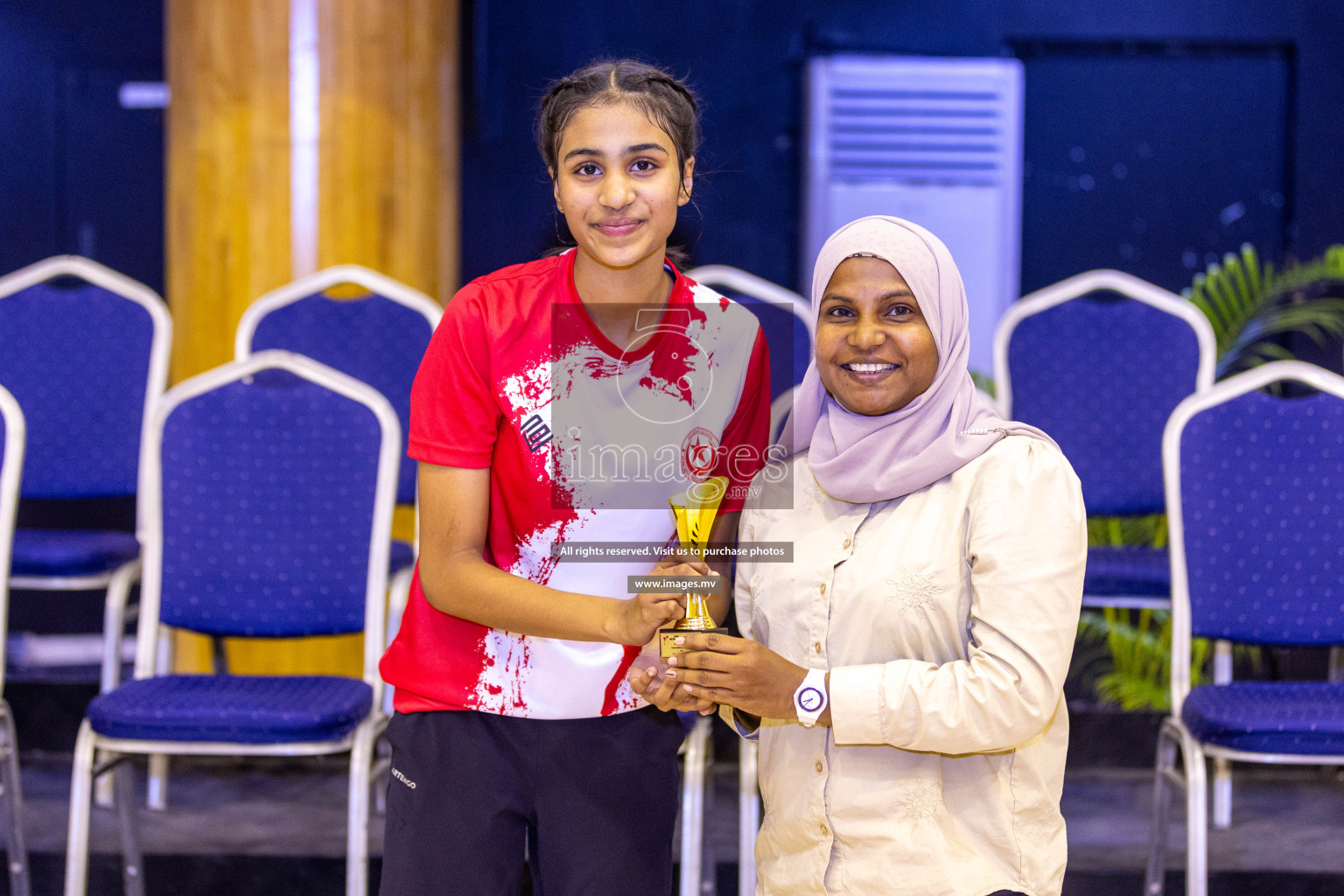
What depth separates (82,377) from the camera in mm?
2975

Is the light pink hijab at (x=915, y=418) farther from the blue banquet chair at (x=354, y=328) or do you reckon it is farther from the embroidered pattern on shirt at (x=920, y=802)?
the blue banquet chair at (x=354, y=328)

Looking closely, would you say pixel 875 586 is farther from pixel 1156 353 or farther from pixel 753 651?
pixel 1156 353

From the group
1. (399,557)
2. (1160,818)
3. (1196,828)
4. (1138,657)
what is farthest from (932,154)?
(1196,828)

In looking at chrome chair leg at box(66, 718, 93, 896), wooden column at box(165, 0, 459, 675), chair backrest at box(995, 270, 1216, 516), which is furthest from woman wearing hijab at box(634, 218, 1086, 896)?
wooden column at box(165, 0, 459, 675)

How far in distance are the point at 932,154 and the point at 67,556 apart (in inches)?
126

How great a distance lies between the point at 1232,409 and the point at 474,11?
130 inches

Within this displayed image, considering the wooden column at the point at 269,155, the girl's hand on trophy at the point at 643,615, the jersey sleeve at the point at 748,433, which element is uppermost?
the wooden column at the point at 269,155

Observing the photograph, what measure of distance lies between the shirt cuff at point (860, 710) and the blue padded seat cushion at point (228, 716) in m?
1.06

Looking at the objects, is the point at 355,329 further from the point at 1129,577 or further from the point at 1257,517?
the point at 1257,517

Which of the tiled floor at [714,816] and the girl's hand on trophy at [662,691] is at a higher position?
the girl's hand on trophy at [662,691]

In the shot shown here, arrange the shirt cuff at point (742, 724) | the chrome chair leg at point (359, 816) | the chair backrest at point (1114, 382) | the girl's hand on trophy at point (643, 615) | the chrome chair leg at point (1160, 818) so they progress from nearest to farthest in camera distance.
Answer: the girl's hand on trophy at point (643, 615), the shirt cuff at point (742, 724), the chrome chair leg at point (359, 816), the chrome chair leg at point (1160, 818), the chair backrest at point (1114, 382)

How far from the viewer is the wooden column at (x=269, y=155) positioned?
3.28 metres

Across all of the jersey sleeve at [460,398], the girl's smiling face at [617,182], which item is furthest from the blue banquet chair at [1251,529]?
the jersey sleeve at [460,398]

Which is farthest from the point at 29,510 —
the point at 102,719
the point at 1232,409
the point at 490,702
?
the point at 1232,409
